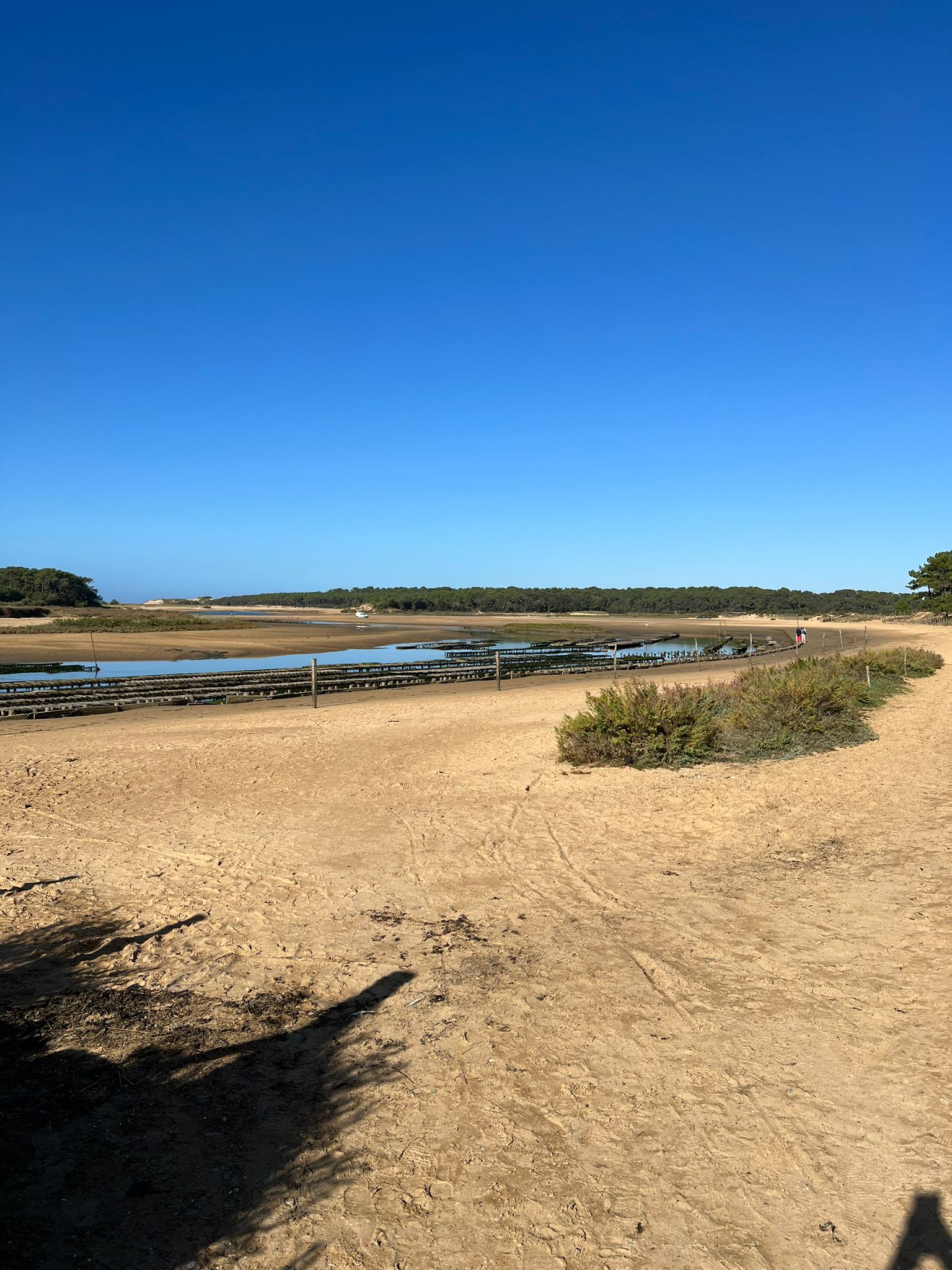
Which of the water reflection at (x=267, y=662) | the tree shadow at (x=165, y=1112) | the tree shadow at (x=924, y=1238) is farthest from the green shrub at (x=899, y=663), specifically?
the tree shadow at (x=165, y=1112)

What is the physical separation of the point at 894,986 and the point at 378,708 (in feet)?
47.7

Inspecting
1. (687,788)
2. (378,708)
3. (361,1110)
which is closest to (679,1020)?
(361,1110)

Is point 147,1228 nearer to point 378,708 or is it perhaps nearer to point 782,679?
point 782,679

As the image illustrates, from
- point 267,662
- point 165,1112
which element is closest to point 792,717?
point 165,1112

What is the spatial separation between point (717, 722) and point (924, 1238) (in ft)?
33.7

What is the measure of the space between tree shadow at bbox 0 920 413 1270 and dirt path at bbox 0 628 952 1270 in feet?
0.12

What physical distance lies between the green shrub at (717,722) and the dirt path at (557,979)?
2.00ft

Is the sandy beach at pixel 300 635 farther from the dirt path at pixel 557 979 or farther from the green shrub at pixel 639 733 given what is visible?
the dirt path at pixel 557 979

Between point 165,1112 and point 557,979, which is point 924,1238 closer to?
point 557,979

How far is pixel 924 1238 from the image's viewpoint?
9.28 ft

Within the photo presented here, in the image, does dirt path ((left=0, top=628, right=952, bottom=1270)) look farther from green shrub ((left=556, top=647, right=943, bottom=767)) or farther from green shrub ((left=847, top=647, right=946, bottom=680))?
green shrub ((left=847, top=647, right=946, bottom=680))

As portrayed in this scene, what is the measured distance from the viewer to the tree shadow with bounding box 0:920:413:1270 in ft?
9.53

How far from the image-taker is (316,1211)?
3.01 metres

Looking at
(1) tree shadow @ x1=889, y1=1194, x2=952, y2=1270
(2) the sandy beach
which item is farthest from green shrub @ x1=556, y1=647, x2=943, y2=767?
(2) the sandy beach
